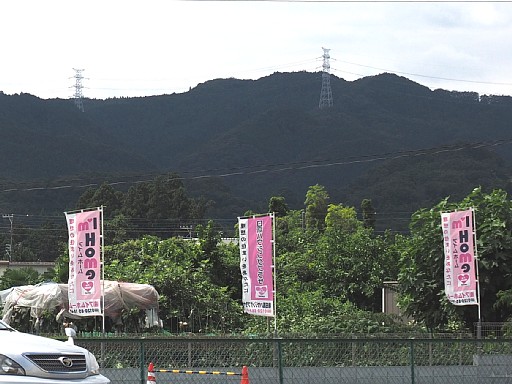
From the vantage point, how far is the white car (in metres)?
9.38

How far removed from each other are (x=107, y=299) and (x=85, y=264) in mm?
3281

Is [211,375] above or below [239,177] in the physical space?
below

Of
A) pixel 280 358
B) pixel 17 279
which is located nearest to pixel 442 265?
pixel 280 358

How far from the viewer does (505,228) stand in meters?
30.2

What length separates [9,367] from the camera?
369 inches

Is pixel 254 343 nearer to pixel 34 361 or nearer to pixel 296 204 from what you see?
pixel 34 361

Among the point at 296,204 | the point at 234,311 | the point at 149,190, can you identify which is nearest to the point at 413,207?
the point at 296,204

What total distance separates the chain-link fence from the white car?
370cm

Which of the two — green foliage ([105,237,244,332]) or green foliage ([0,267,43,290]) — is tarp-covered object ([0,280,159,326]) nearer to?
green foliage ([105,237,244,332])

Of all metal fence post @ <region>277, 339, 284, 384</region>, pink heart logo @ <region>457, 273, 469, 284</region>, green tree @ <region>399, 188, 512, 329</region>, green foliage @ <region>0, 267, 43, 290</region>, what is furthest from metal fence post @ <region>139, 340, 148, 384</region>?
green foliage @ <region>0, 267, 43, 290</region>

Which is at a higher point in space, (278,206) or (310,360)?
(278,206)

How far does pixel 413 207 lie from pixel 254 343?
12210cm

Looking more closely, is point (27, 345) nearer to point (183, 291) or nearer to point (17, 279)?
point (183, 291)

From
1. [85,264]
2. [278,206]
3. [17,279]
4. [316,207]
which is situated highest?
[316,207]
